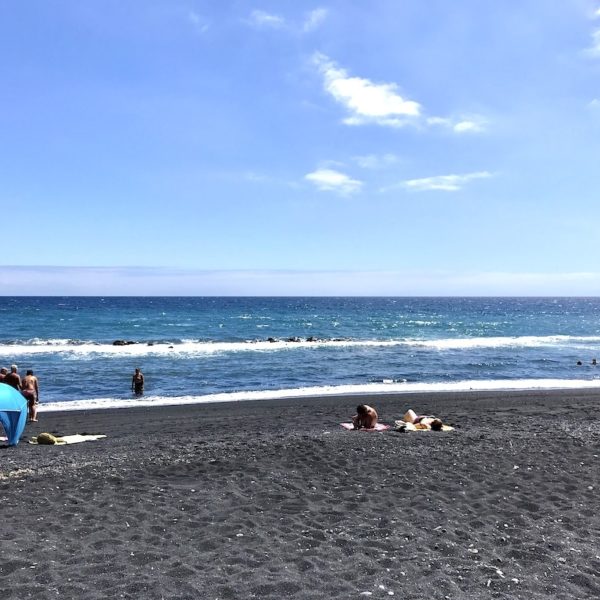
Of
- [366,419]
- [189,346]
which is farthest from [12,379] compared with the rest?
[189,346]

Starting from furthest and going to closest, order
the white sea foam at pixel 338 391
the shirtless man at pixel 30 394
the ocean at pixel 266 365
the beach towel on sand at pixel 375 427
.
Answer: the ocean at pixel 266 365, the white sea foam at pixel 338 391, the shirtless man at pixel 30 394, the beach towel on sand at pixel 375 427

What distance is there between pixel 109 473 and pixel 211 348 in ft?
99.1

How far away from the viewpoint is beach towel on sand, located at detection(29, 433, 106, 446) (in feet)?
39.8

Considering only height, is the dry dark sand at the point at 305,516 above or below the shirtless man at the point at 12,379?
below

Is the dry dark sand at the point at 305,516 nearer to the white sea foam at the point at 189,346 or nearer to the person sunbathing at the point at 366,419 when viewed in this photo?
the person sunbathing at the point at 366,419

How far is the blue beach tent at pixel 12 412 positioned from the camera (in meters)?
11.3

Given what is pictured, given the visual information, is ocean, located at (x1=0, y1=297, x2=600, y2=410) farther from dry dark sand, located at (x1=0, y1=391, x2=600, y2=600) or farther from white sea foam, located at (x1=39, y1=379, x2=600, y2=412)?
dry dark sand, located at (x1=0, y1=391, x2=600, y2=600)

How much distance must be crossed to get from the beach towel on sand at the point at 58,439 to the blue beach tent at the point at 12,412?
1.62ft

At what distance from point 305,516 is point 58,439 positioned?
7.56 m

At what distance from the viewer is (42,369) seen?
1069 inches

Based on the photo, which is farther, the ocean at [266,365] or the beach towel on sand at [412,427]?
the ocean at [266,365]

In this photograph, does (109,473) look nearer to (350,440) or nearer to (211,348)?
(350,440)

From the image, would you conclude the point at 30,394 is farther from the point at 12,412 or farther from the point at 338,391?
the point at 338,391

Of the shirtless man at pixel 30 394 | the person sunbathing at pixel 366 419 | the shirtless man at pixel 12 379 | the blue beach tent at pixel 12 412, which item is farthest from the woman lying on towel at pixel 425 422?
the shirtless man at pixel 12 379
